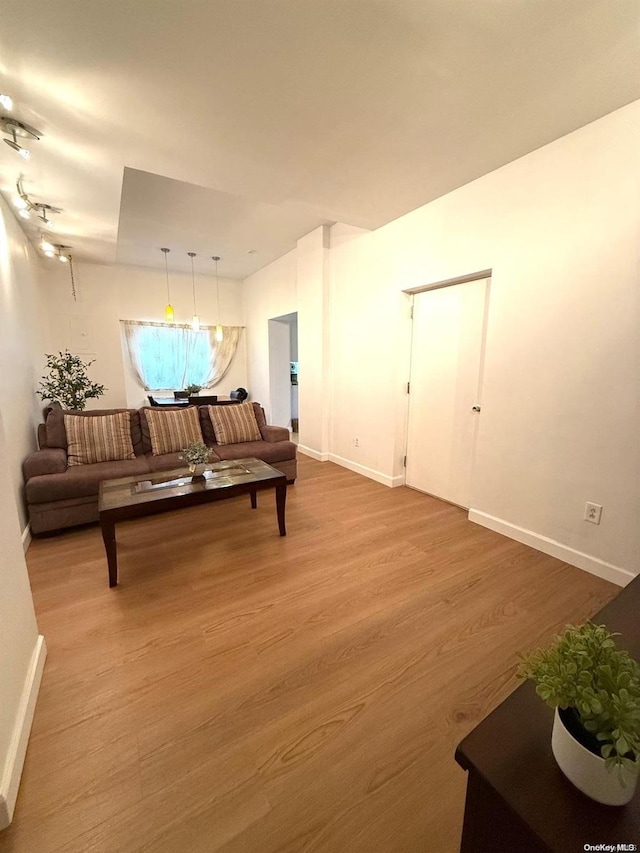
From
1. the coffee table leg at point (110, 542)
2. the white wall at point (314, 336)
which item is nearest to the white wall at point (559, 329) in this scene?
the white wall at point (314, 336)

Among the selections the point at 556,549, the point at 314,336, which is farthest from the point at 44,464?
the point at 556,549

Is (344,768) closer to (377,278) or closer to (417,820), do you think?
(417,820)

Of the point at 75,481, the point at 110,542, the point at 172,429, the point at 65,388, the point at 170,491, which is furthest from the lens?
the point at 65,388

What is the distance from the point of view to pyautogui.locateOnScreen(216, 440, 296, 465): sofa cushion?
3.40m

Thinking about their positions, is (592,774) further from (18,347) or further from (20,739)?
(18,347)

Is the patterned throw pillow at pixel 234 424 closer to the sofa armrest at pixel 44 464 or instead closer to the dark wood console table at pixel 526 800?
the sofa armrest at pixel 44 464

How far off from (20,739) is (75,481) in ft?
6.02

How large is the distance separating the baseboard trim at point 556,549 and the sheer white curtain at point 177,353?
17.8 feet

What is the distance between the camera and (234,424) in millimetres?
3682

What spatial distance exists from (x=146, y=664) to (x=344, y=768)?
36.8 inches

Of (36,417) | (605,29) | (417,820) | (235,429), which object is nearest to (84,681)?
(417,820)

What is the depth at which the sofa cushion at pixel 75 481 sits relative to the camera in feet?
8.29

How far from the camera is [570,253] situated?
Result: 7.01 ft

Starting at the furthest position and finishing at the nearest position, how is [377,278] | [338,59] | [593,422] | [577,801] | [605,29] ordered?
[377,278]
[593,422]
[338,59]
[605,29]
[577,801]
